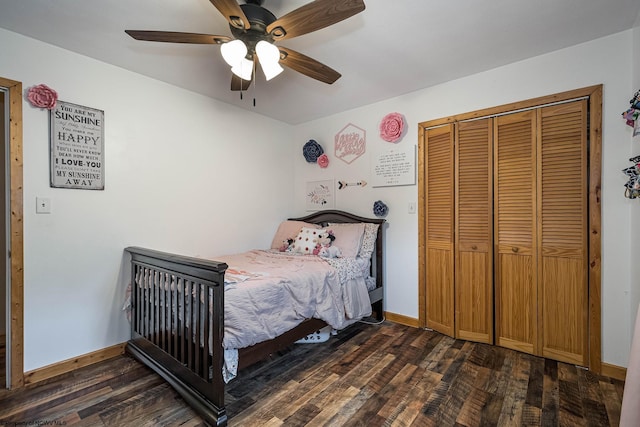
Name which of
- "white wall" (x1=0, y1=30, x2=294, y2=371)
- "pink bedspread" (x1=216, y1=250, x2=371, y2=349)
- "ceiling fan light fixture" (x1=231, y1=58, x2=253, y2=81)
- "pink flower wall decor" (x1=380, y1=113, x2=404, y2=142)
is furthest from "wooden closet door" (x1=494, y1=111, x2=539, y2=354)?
"white wall" (x1=0, y1=30, x2=294, y2=371)

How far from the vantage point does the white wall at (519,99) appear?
203 centimetres

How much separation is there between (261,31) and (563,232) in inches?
98.1

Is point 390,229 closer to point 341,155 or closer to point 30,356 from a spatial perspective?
point 341,155

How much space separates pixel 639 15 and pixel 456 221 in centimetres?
171

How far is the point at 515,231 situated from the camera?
7.98ft

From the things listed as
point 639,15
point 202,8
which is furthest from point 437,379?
point 202,8

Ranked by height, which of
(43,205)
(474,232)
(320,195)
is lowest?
(474,232)

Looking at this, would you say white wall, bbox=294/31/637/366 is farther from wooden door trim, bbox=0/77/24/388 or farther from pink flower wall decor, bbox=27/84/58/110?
wooden door trim, bbox=0/77/24/388

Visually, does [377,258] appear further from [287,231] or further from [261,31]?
[261,31]

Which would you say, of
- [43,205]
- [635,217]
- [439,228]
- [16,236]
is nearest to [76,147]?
[43,205]

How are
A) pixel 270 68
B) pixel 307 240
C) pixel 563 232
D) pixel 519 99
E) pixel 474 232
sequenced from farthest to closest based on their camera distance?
pixel 307 240 < pixel 474 232 < pixel 519 99 < pixel 563 232 < pixel 270 68

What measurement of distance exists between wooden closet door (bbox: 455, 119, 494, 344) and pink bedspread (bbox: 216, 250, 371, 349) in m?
0.87

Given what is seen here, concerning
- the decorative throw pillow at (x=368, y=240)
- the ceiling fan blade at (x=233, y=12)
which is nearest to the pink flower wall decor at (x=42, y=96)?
the ceiling fan blade at (x=233, y=12)

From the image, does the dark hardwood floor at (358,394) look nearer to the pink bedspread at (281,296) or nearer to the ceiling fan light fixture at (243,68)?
the pink bedspread at (281,296)
